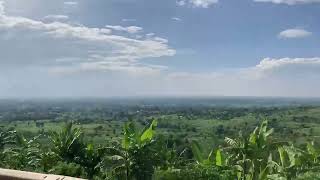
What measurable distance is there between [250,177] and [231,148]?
5.06ft

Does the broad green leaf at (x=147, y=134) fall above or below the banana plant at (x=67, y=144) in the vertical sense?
above

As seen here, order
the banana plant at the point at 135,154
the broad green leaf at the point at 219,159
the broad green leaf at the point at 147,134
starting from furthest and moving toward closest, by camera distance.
→ the banana plant at the point at 135,154
the broad green leaf at the point at 147,134
the broad green leaf at the point at 219,159

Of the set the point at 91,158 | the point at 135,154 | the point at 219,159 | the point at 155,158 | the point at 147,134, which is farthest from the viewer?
the point at 91,158

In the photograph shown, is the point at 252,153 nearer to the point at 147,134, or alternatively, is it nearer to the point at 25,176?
the point at 147,134

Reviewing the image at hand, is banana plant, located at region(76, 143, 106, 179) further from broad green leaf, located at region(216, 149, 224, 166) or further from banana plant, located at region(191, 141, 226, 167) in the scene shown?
broad green leaf, located at region(216, 149, 224, 166)

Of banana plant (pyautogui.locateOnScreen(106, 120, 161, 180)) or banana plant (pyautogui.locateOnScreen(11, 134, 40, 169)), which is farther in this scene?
banana plant (pyautogui.locateOnScreen(11, 134, 40, 169))

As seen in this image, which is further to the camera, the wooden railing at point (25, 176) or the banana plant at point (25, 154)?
the banana plant at point (25, 154)

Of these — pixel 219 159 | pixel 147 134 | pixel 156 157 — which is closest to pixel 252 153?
pixel 219 159

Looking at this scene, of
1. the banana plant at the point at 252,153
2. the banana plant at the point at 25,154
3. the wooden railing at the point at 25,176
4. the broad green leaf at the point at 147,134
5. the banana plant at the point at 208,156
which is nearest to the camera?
the wooden railing at the point at 25,176

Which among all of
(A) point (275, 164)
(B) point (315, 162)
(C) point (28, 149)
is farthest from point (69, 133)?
(B) point (315, 162)

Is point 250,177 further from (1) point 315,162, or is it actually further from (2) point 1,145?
(2) point 1,145

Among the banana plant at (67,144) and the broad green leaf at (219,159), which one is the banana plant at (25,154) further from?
the broad green leaf at (219,159)

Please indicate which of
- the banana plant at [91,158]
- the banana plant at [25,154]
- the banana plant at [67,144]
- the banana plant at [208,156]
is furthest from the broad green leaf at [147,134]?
the banana plant at [25,154]

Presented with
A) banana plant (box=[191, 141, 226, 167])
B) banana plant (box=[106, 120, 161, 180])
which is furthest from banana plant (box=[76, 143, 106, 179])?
banana plant (box=[191, 141, 226, 167])
